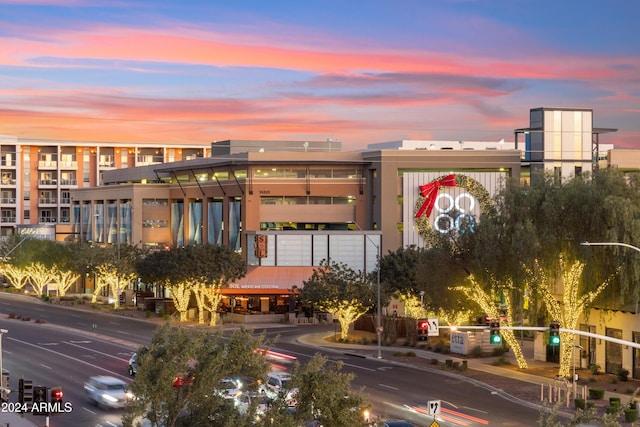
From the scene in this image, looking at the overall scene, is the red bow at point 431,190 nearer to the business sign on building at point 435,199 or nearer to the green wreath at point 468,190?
the business sign on building at point 435,199

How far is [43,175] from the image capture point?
623 feet

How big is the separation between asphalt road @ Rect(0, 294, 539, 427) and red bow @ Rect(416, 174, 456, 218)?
19.5 metres

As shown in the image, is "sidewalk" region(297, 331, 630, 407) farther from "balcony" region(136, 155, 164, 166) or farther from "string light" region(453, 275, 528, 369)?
"balcony" region(136, 155, 164, 166)

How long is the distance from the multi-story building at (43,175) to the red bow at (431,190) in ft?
313

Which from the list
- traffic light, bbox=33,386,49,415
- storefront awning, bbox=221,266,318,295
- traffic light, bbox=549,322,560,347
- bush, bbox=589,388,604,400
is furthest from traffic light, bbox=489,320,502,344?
storefront awning, bbox=221,266,318,295

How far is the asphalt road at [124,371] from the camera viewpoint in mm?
46188

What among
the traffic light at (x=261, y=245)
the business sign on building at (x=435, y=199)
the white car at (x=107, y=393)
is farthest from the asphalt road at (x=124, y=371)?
Answer: the business sign on building at (x=435, y=199)

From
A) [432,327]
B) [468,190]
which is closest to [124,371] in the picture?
[432,327]

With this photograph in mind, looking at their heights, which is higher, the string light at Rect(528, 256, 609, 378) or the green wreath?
the green wreath

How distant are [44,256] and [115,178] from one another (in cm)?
3486

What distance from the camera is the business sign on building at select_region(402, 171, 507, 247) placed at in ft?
342

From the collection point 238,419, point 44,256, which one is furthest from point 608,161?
point 238,419

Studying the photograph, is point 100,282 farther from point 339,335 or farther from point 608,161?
point 608,161

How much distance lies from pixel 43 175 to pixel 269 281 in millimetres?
99614
